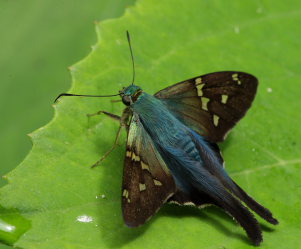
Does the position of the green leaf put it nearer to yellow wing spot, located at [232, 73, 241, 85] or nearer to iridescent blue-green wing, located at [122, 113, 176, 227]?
iridescent blue-green wing, located at [122, 113, 176, 227]

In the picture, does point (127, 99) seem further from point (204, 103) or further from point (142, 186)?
point (142, 186)

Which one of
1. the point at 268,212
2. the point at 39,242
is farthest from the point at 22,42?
the point at 268,212

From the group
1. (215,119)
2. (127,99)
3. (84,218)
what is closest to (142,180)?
(84,218)

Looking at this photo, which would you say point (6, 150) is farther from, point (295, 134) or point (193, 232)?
point (295, 134)

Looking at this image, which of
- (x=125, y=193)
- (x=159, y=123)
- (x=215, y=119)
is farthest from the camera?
(x=215, y=119)

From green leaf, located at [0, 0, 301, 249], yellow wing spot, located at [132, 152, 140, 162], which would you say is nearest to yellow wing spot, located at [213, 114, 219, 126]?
green leaf, located at [0, 0, 301, 249]

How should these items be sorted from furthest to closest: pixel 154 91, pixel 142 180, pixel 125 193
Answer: pixel 154 91 → pixel 142 180 → pixel 125 193
